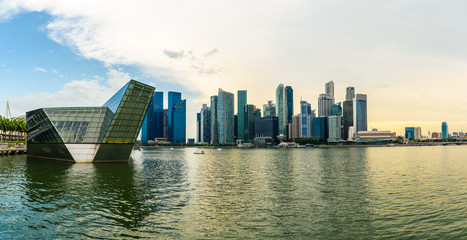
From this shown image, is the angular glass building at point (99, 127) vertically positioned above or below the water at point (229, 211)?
above

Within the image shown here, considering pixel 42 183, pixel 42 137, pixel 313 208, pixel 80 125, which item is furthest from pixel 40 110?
pixel 313 208

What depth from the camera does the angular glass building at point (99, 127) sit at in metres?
89.1

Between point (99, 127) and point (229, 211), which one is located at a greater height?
point (99, 127)

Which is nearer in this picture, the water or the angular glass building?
the water

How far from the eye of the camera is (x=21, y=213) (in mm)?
28203

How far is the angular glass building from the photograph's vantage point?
3509 inches

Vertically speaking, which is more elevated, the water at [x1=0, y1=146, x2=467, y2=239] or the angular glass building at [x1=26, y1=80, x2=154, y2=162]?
the angular glass building at [x1=26, y1=80, x2=154, y2=162]

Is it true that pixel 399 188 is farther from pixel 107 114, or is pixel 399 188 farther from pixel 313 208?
pixel 107 114

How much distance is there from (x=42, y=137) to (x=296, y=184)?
95367 millimetres

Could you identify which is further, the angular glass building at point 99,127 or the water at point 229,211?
the angular glass building at point 99,127

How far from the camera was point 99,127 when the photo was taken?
295 feet

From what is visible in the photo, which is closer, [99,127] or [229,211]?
[229,211]

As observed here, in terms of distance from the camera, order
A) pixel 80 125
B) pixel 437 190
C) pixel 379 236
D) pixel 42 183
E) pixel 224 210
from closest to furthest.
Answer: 1. pixel 379 236
2. pixel 224 210
3. pixel 437 190
4. pixel 42 183
5. pixel 80 125

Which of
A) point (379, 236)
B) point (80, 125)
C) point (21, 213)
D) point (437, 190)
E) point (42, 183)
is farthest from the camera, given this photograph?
point (80, 125)
